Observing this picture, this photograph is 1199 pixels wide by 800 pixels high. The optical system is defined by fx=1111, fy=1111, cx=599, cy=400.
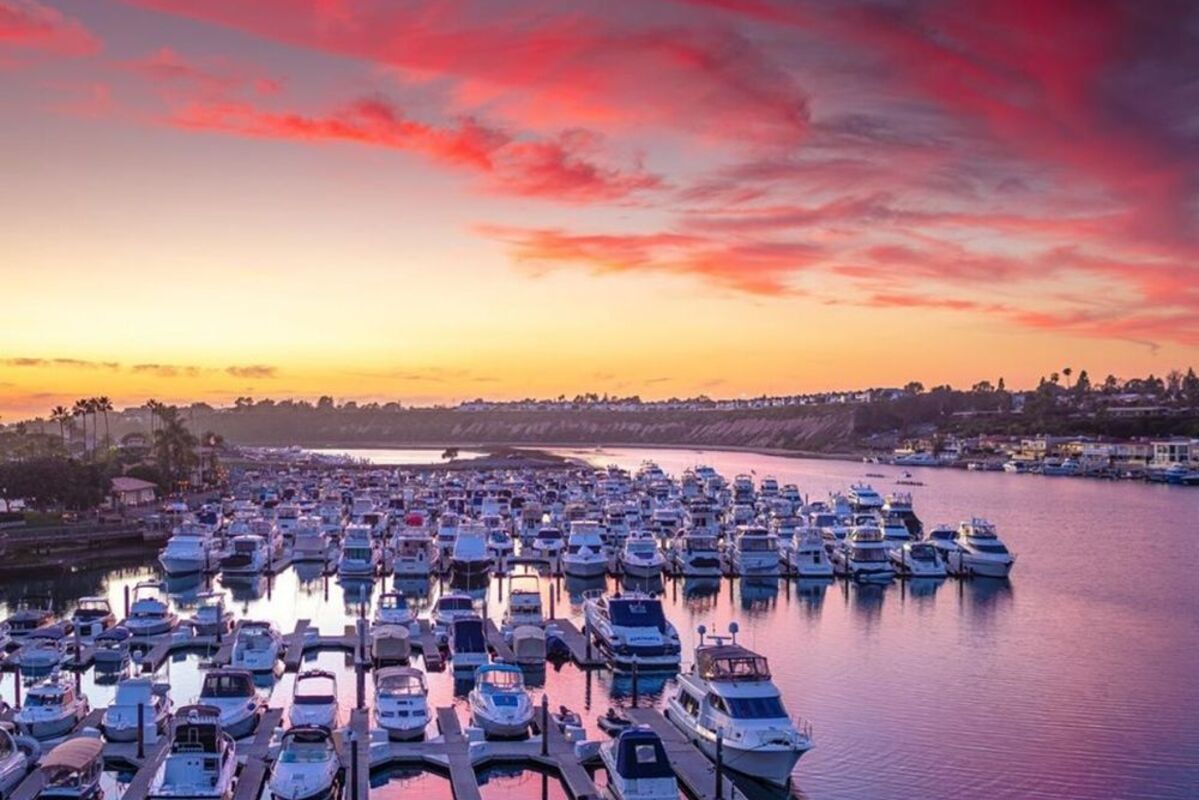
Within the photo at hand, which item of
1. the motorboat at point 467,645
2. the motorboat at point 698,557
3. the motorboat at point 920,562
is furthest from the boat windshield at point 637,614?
the motorboat at point 920,562

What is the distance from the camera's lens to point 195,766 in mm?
23812

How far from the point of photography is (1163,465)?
149 metres

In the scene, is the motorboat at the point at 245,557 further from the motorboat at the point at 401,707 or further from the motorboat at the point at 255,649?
the motorboat at the point at 401,707

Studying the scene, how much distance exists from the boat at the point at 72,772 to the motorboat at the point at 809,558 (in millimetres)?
38694

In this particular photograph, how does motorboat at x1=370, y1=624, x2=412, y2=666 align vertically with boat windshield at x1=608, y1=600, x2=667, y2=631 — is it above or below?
below

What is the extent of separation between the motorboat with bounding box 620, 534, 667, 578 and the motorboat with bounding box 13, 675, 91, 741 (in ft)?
105

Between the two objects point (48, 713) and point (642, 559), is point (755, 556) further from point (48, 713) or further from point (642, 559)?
point (48, 713)

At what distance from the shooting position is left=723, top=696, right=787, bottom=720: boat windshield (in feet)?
88.8

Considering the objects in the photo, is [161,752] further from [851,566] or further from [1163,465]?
[1163,465]

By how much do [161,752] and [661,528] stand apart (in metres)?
48.5

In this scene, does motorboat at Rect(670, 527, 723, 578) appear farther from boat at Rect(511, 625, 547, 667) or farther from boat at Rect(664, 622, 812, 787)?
boat at Rect(664, 622, 812, 787)

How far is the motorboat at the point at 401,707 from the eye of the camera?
27797 mm

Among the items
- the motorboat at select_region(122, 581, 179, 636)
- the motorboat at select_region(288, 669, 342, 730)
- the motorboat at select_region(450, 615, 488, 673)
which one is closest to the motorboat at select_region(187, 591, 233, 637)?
the motorboat at select_region(122, 581, 179, 636)

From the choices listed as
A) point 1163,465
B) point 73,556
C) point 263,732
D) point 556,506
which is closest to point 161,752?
point 263,732
